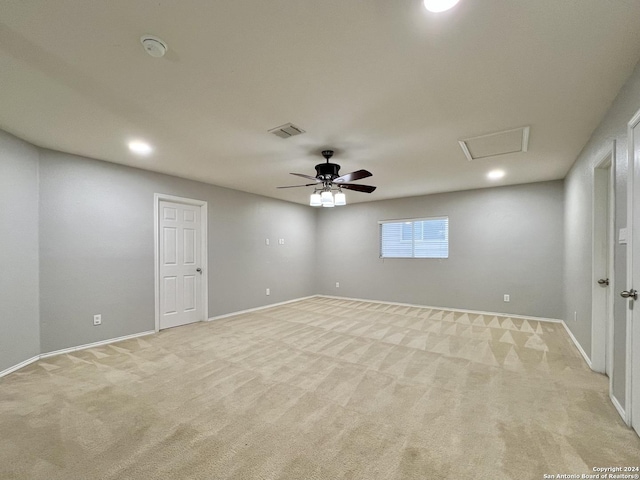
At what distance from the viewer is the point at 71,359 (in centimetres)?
323

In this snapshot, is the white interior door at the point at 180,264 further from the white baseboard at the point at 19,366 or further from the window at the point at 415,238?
the window at the point at 415,238

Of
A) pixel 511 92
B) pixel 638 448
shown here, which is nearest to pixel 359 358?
pixel 638 448

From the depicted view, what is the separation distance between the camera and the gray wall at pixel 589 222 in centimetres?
205

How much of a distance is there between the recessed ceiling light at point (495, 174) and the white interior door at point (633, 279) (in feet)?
8.23

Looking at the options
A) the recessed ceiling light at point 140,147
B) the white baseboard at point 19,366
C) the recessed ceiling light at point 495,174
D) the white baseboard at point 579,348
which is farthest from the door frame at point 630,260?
the white baseboard at point 19,366

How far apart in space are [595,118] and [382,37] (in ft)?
7.99

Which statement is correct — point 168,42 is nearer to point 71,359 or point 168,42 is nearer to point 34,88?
point 34,88

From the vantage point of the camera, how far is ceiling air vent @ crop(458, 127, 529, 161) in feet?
9.51

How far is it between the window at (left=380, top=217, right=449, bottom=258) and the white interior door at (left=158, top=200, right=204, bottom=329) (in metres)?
4.17

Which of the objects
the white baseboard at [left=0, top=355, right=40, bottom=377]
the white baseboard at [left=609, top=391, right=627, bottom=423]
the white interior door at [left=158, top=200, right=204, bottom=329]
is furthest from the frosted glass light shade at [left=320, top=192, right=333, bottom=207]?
the white baseboard at [left=0, top=355, right=40, bottom=377]

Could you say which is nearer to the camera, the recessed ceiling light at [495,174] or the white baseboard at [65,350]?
the white baseboard at [65,350]

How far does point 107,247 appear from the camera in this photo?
3.84 metres

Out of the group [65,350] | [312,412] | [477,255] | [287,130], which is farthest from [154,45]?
[477,255]

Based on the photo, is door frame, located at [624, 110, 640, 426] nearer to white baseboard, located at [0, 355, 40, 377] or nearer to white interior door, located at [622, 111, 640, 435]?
white interior door, located at [622, 111, 640, 435]
